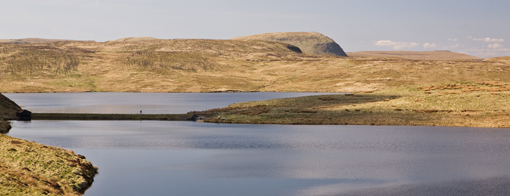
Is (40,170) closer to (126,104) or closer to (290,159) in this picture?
(290,159)

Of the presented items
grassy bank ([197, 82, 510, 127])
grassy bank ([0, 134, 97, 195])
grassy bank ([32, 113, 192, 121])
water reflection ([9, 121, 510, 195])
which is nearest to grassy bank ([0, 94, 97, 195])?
grassy bank ([0, 134, 97, 195])

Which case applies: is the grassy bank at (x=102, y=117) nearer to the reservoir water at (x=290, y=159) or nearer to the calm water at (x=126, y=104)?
the reservoir water at (x=290, y=159)

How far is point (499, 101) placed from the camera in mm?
81562

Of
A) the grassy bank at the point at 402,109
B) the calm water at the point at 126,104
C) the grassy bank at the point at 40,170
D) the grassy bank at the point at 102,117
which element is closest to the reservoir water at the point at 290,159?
the grassy bank at the point at 40,170

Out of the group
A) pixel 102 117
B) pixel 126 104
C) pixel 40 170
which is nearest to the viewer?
pixel 40 170

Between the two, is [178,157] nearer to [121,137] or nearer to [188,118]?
Result: [121,137]

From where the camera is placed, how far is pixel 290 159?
4394 centimetres

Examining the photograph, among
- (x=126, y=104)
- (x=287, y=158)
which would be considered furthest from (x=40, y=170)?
(x=126, y=104)

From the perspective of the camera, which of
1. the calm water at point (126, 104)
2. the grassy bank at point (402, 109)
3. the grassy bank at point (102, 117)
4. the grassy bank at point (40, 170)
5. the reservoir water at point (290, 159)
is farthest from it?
the calm water at point (126, 104)

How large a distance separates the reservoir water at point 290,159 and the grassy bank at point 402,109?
565 centimetres

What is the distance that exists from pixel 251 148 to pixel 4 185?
28.5m

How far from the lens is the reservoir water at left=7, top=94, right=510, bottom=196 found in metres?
32.0

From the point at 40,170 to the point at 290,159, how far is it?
20.8 meters

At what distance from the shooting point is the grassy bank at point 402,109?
76.0 m
